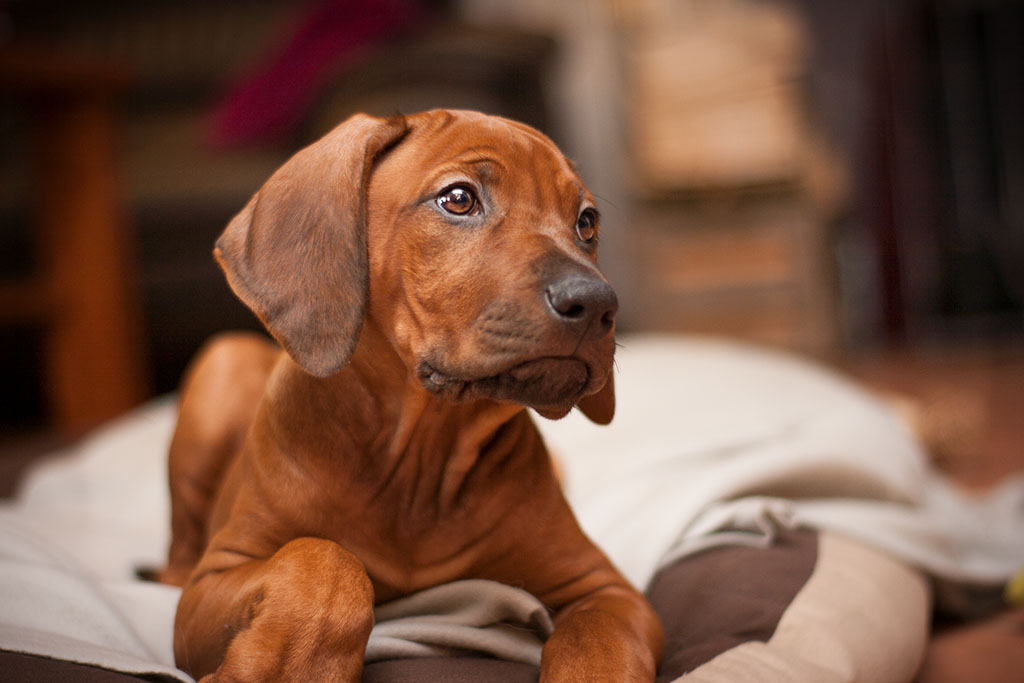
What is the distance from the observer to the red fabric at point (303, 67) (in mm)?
4250

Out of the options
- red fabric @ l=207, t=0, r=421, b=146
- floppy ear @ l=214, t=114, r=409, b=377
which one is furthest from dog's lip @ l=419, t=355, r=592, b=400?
red fabric @ l=207, t=0, r=421, b=146

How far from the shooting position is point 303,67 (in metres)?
4.34

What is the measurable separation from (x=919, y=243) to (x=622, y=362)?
608 cm

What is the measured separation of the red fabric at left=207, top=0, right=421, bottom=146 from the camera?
4250 millimetres

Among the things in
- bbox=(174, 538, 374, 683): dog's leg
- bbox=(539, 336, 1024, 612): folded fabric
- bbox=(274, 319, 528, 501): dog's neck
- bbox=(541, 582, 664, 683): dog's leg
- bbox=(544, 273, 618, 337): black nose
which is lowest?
bbox=(539, 336, 1024, 612): folded fabric

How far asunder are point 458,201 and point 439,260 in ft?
0.29

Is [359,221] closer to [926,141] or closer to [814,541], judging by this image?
[814,541]

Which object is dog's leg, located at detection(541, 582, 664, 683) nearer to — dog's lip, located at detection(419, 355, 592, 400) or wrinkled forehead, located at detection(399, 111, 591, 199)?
dog's lip, located at detection(419, 355, 592, 400)

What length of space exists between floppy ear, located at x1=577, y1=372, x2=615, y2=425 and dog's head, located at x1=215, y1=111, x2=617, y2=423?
19 centimetres

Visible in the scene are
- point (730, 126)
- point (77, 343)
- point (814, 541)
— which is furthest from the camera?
point (730, 126)

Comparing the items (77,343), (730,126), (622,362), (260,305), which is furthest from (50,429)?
(730,126)

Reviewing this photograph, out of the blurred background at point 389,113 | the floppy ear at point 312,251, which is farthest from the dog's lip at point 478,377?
the blurred background at point 389,113

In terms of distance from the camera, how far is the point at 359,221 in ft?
3.93

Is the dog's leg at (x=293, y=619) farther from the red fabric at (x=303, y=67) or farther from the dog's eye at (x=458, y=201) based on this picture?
the red fabric at (x=303, y=67)
